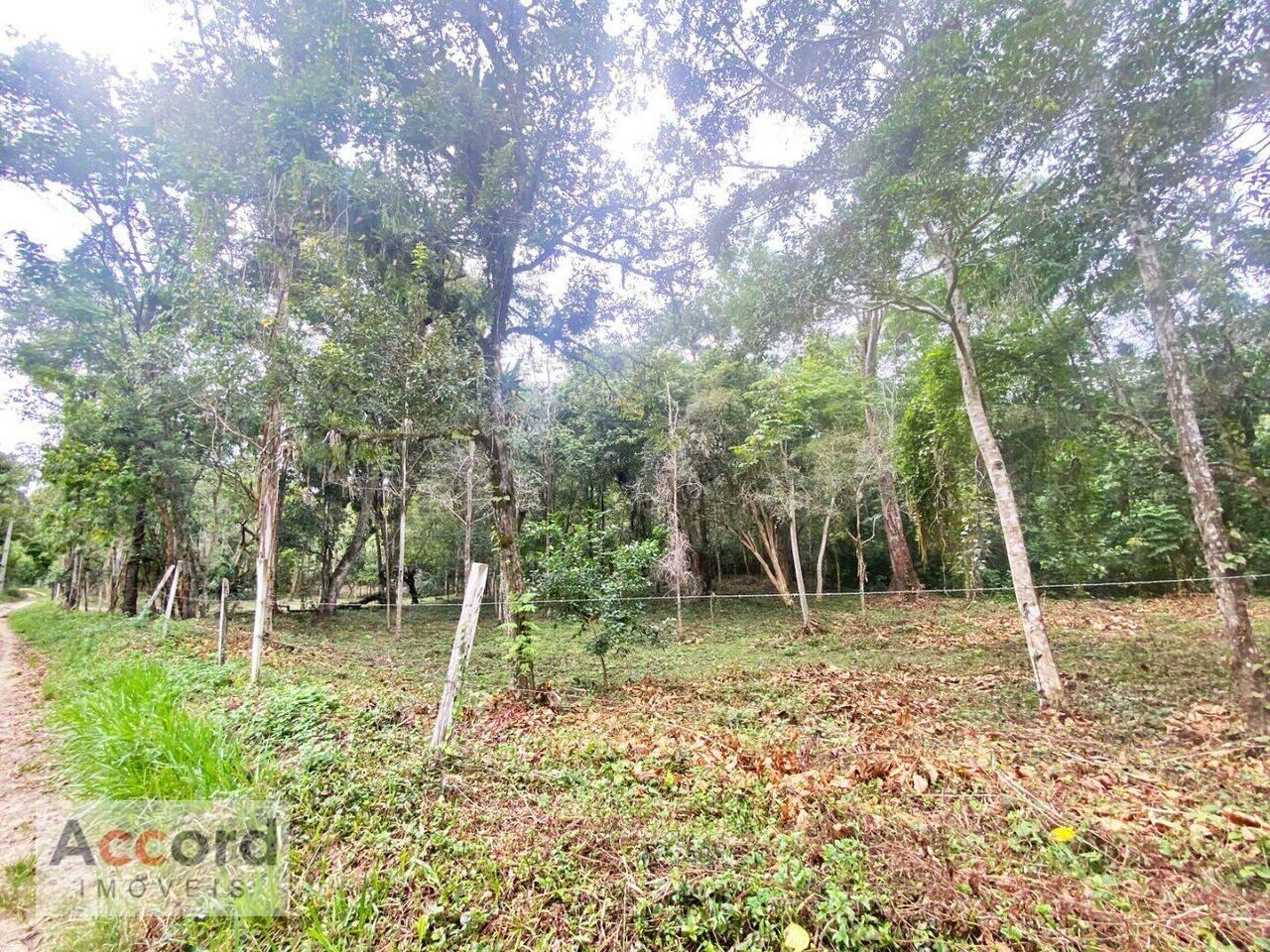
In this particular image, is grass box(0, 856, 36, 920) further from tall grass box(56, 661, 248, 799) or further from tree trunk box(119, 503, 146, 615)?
tree trunk box(119, 503, 146, 615)

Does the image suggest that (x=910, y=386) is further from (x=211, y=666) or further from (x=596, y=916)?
(x=211, y=666)

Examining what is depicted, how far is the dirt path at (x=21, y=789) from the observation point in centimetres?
223

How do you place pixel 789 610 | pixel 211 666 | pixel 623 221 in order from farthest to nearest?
pixel 789 610 < pixel 623 221 < pixel 211 666

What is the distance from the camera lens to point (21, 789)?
362cm

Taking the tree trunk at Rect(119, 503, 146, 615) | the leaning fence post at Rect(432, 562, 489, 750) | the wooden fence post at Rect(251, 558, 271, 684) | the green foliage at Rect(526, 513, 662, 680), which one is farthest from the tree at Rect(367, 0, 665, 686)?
the tree trunk at Rect(119, 503, 146, 615)

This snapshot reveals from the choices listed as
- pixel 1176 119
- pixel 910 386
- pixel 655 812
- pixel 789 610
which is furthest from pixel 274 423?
pixel 910 386

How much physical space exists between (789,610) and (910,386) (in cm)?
767

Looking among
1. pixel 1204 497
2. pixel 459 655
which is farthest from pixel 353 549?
pixel 1204 497

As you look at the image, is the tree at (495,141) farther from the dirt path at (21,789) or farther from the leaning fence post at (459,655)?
the dirt path at (21,789)

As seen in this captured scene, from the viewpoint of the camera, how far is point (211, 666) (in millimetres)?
6543

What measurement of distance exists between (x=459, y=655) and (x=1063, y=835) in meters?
3.98

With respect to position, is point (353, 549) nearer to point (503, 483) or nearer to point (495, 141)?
point (503, 483)

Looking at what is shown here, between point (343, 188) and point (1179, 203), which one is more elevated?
point (343, 188)

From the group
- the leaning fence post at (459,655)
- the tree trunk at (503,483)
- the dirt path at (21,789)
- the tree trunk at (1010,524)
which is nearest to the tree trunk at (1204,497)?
the tree trunk at (1010,524)
